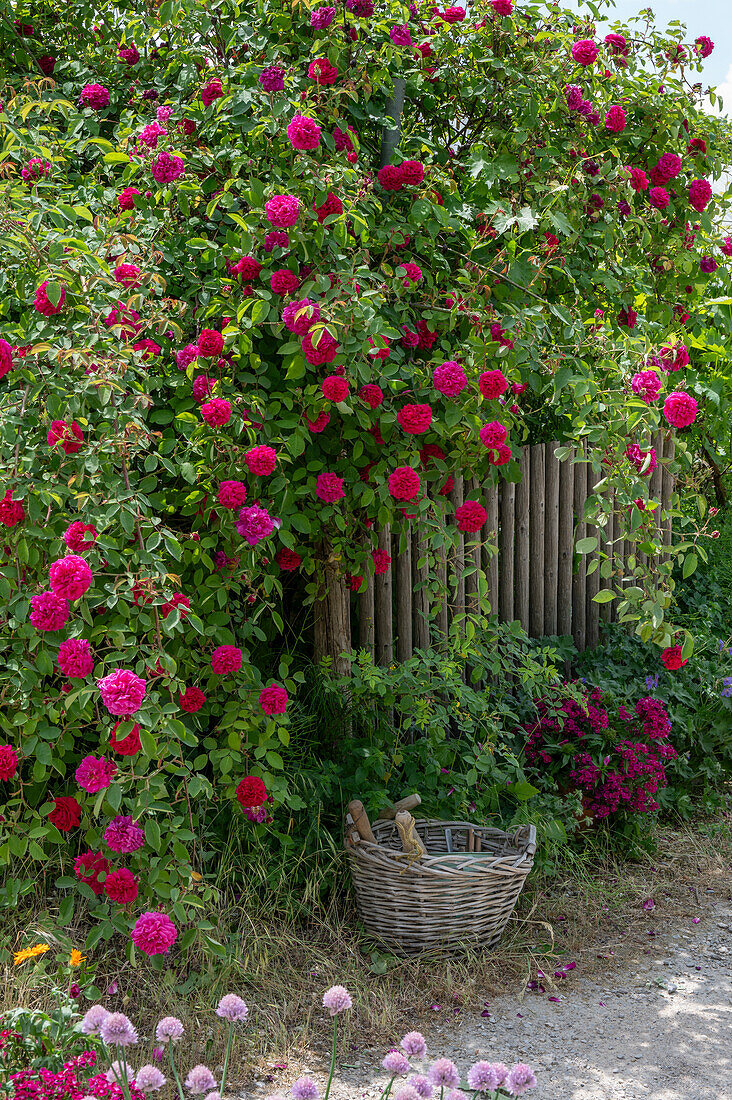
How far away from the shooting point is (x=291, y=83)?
9.40 ft

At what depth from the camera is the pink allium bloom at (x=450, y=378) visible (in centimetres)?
291

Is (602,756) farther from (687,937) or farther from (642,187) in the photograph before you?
(642,187)

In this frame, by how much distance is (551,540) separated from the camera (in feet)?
15.0

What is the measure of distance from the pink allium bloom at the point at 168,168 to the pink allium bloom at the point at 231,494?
3.25 ft

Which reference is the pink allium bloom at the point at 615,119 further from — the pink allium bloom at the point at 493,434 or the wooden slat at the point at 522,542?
the wooden slat at the point at 522,542

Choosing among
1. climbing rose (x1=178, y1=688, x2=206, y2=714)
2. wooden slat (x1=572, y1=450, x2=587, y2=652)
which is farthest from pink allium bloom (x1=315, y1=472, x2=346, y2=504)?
wooden slat (x1=572, y1=450, x2=587, y2=652)

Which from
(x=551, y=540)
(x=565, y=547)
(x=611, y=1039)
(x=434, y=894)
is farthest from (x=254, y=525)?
(x=565, y=547)

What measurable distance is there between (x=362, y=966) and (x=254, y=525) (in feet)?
4.60

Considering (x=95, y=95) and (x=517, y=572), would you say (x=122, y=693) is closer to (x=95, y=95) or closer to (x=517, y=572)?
(x=95, y=95)

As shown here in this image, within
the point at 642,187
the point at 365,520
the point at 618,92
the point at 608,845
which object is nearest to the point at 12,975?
the point at 365,520

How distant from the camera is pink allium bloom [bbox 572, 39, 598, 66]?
10.2 feet

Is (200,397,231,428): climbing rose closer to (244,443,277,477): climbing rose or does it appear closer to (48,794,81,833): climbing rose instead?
(244,443,277,477): climbing rose

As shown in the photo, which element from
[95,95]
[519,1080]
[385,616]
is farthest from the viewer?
[385,616]

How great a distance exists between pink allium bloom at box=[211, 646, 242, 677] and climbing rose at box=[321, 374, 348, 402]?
784mm
